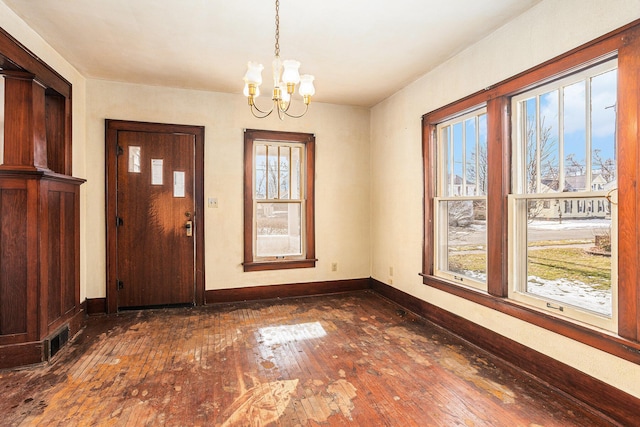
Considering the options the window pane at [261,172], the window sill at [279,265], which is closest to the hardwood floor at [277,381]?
the window sill at [279,265]

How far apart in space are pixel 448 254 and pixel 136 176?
12.2ft

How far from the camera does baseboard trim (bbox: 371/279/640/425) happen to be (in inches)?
79.0

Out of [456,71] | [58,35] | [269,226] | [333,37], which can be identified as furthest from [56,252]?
[456,71]

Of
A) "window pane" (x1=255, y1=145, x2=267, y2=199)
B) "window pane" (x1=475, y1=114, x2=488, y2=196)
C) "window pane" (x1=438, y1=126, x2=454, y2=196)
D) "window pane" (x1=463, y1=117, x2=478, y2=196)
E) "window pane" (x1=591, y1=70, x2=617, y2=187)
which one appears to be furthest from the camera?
"window pane" (x1=255, y1=145, x2=267, y2=199)

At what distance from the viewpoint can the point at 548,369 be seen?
2414 mm

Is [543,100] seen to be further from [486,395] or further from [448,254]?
[486,395]

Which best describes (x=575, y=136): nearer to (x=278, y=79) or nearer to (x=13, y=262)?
(x=278, y=79)

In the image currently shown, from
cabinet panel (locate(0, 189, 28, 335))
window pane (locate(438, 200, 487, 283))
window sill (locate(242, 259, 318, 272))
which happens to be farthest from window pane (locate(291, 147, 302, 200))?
cabinet panel (locate(0, 189, 28, 335))

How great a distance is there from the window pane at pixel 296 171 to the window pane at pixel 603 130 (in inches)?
131

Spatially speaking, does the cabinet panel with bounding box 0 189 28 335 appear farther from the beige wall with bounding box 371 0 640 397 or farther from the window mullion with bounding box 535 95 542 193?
the window mullion with bounding box 535 95 542 193

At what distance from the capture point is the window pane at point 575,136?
90.0 inches

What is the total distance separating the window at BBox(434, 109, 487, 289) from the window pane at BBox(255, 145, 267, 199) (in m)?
2.24

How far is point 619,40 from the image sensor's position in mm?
2010

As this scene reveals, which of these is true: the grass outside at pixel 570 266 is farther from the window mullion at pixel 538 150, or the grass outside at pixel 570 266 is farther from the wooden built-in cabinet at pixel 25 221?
the wooden built-in cabinet at pixel 25 221
